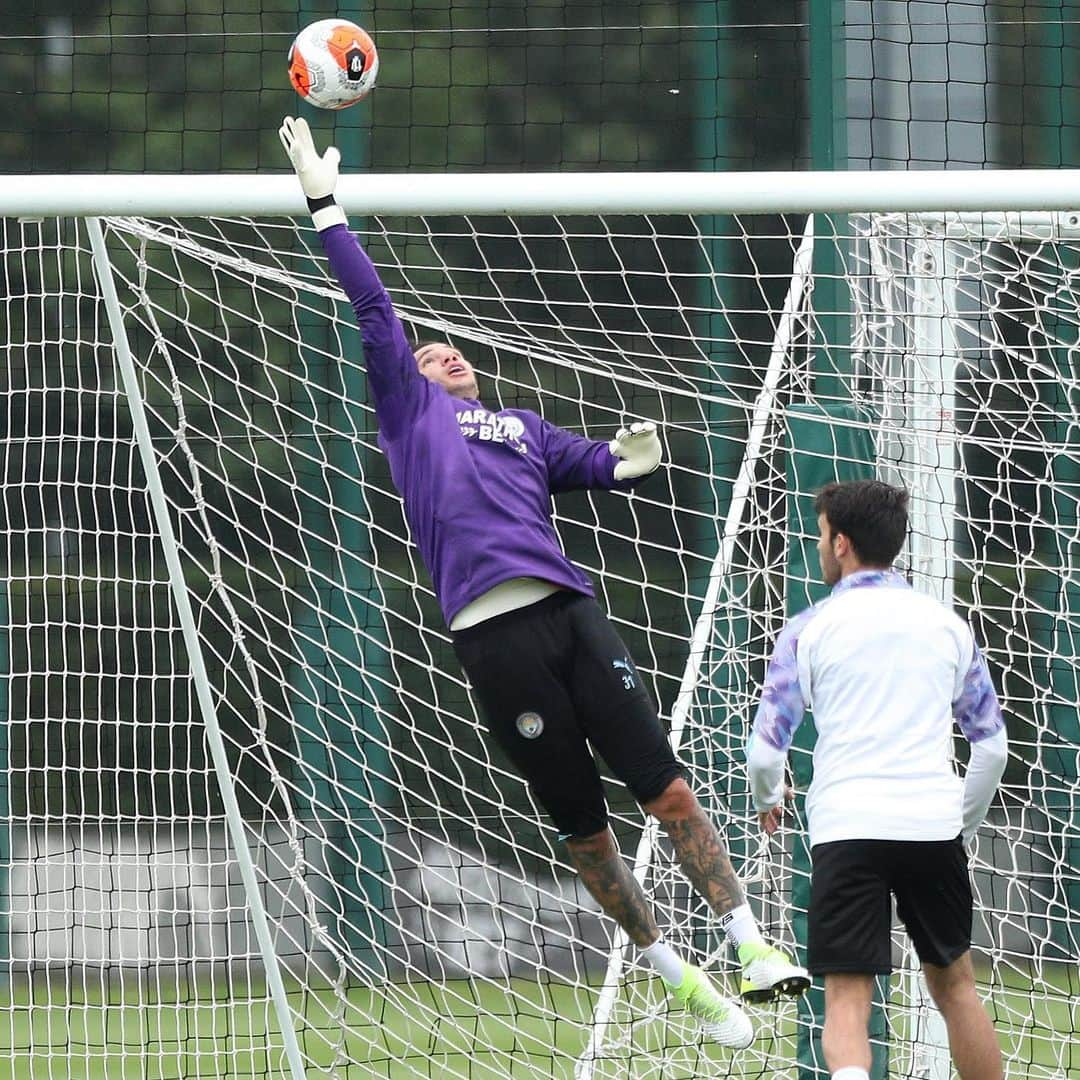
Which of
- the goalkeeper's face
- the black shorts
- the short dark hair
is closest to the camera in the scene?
the black shorts

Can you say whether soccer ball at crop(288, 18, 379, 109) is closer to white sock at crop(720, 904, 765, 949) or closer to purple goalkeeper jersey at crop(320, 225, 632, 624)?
purple goalkeeper jersey at crop(320, 225, 632, 624)

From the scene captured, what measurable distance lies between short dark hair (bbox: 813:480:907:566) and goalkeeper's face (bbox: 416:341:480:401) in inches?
43.5

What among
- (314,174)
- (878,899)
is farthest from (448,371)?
(878,899)

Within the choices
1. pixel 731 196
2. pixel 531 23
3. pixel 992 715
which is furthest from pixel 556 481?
pixel 531 23

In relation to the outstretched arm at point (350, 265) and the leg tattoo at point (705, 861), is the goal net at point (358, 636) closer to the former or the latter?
the leg tattoo at point (705, 861)

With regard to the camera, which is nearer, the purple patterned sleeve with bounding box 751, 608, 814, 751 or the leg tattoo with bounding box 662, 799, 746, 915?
the purple patterned sleeve with bounding box 751, 608, 814, 751

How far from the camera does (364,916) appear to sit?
8742 millimetres

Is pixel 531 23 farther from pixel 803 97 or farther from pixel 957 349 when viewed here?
pixel 957 349

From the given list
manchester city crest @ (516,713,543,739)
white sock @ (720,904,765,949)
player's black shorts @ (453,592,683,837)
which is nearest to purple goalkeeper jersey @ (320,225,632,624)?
player's black shorts @ (453,592,683,837)

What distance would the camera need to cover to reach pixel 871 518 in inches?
163

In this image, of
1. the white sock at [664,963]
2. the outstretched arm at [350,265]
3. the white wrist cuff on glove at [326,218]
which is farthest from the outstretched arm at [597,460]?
the white sock at [664,963]

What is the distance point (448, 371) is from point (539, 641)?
2.71ft

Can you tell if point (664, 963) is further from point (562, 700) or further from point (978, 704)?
point (978, 704)

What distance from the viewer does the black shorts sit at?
402cm
